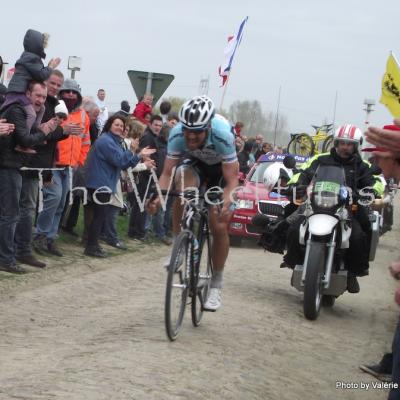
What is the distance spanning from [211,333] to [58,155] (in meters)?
4.74

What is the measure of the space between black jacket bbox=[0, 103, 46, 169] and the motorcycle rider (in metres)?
3.20

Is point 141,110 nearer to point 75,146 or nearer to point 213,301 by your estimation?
point 75,146

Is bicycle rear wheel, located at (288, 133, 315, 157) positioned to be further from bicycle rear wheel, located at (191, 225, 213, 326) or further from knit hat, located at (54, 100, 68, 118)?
bicycle rear wheel, located at (191, 225, 213, 326)

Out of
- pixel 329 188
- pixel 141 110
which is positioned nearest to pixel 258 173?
pixel 141 110

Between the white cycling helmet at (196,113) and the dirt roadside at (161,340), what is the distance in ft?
6.15

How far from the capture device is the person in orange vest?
37.3ft

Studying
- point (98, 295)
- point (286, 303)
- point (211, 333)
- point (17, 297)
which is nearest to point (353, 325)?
point (286, 303)

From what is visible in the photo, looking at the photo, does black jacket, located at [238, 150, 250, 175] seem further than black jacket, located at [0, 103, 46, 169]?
Yes

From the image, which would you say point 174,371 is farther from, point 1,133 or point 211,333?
point 1,133

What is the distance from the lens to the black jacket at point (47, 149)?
10.5 metres

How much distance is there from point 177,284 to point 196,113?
1496 millimetres

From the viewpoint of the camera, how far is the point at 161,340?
7074 mm

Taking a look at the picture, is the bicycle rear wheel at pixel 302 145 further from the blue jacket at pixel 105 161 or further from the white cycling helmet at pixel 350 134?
the white cycling helmet at pixel 350 134

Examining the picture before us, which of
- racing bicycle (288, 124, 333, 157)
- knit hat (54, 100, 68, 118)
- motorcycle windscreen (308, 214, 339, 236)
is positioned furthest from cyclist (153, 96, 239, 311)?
racing bicycle (288, 124, 333, 157)
